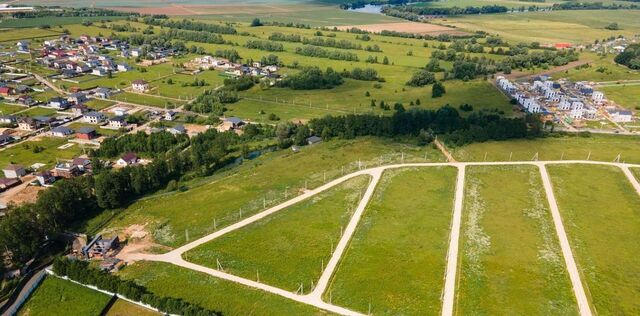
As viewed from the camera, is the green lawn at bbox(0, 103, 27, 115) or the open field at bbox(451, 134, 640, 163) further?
the green lawn at bbox(0, 103, 27, 115)

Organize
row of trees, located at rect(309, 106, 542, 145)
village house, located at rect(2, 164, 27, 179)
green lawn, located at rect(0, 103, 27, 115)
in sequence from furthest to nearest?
green lawn, located at rect(0, 103, 27, 115)
row of trees, located at rect(309, 106, 542, 145)
village house, located at rect(2, 164, 27, 179)

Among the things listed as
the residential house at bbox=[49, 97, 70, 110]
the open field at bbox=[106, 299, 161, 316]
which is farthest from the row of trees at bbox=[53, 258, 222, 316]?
the residential house at bbox=[49, 97, 70, 110]

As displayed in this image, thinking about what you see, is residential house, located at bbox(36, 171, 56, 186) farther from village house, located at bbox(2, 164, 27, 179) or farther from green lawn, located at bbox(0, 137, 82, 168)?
green lawn, located at bbox(0, 137, 82, 168)

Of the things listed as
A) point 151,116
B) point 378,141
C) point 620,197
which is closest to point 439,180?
point 378,141

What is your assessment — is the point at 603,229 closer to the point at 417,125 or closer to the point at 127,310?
Answer: the point at 417,125

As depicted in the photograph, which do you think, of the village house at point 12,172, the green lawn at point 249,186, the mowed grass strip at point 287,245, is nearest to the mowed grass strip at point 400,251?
the mowed grass strip at point 287,245

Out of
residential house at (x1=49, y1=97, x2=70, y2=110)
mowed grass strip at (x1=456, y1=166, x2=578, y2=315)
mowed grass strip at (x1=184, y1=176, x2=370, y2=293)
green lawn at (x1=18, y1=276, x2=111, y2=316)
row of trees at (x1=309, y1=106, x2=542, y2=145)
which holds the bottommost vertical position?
green lawn at (x1=18, y1=276, x2=111, y2=316)
